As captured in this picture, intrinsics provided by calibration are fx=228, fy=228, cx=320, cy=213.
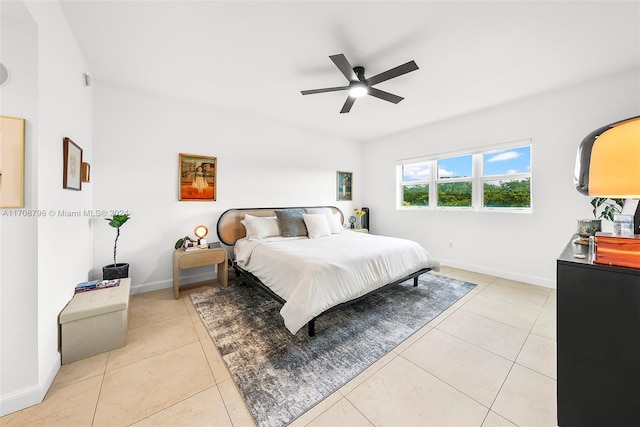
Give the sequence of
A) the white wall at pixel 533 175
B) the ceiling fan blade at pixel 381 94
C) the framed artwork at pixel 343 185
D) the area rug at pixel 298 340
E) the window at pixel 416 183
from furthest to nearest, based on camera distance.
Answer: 1. the framed artwork at pixel 343 185
2. the window at pixel 416 183
3. the white wall at pixel 533 175
4. the ceiling fan blade at pixel 381 94
5. the area rug at pixel 298 340

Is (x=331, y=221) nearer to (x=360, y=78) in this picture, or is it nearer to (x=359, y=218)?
(x=359, y=218)

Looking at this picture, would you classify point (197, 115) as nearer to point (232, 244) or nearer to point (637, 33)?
point (232, 244)

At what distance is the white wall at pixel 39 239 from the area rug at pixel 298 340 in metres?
1.08

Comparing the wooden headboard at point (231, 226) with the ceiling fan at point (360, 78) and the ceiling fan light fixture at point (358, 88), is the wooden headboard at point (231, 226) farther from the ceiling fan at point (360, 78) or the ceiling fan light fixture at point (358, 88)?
the ceiling fan light fixture at point (358, 88)

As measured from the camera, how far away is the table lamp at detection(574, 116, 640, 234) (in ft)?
2.54

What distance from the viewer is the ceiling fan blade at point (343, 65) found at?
6.26 ft

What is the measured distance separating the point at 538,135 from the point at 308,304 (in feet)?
12.8

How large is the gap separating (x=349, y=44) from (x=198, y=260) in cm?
302

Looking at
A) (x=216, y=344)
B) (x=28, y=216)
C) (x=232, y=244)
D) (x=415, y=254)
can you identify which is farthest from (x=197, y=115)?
(x=415, y=254)

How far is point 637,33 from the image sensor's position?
1996mm

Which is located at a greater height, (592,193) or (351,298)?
(592,193)

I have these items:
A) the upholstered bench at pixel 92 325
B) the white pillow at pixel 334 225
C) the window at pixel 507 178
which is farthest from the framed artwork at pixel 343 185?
the upholstered bench at pixel 92 325

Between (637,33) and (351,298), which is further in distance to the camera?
(351,298)

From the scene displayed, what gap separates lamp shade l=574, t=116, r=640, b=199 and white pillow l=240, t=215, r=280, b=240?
322 cm
